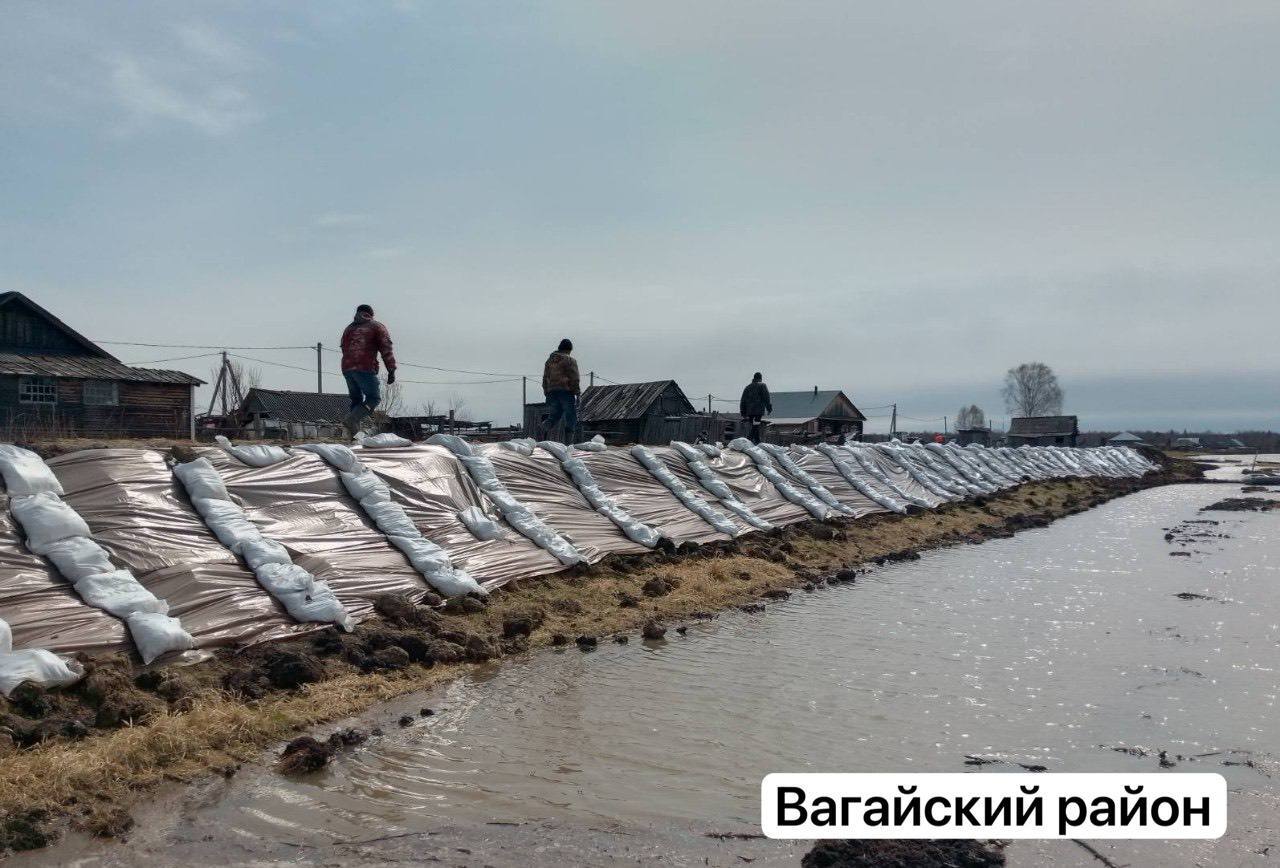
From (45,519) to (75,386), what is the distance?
20.8 meters

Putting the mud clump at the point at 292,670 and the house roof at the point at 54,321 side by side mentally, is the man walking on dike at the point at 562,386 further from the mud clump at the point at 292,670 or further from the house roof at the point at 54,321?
the house roof at the point at 54,321

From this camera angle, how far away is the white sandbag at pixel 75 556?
530cm

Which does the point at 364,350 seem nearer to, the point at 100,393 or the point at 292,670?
the point at 292,670

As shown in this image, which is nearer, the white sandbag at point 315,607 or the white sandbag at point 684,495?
the white sandbag at point 315,607

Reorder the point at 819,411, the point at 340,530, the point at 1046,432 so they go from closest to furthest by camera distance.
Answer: the point at 340,530, the point at 819,411, the point at 1046,432

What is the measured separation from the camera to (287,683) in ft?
16.4

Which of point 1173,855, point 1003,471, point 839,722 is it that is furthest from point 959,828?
point 1003,471

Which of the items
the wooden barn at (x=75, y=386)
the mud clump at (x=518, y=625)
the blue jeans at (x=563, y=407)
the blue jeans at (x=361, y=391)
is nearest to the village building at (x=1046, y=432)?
the wooden barn at (x=75, y=386)

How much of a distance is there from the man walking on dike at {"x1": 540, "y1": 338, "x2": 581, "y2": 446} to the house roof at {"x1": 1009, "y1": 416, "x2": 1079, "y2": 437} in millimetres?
44990

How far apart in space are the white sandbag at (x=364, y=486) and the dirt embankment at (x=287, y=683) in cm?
132

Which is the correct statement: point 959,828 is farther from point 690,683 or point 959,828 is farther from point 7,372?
point 7,372

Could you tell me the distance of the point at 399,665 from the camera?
549cm

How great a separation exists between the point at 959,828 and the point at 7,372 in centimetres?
2432

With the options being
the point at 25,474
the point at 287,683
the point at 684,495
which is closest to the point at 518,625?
the point at 287,683
